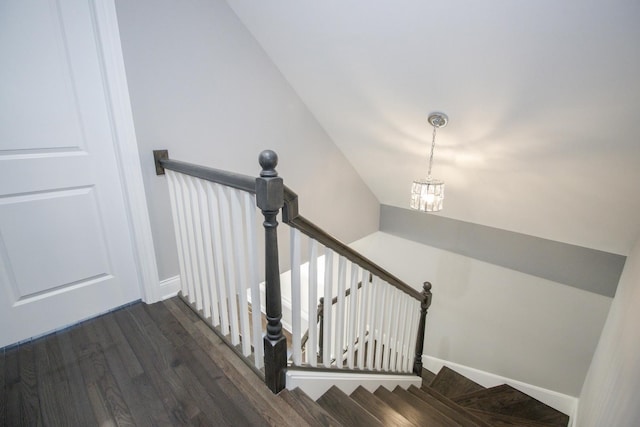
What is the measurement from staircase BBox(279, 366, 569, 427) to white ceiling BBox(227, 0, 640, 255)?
1.78 meters

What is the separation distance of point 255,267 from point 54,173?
46.0 inches

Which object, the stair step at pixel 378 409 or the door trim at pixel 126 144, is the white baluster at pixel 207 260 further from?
the stair step at pixel 378 409

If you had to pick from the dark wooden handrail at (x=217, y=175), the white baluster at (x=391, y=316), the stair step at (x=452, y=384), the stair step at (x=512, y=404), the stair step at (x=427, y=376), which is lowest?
the stair step at (x=427, y=376)

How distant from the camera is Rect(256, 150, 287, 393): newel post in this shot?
3.61 feet

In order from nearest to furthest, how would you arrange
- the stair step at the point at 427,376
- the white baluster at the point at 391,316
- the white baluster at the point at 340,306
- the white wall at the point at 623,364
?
the white wall at the point at 623,364 → the white baluster at the point at 340,306 → the white baluster at the point at 391,316 → the stair step at the point at 427,376

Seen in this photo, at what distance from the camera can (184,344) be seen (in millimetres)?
1652

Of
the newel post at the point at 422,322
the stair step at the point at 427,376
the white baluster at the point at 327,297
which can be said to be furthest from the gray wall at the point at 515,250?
the white baluster at the point at 327,297

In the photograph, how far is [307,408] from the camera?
1312mm

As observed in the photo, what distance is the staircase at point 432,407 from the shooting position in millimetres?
1493

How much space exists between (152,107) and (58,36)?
1.58ft

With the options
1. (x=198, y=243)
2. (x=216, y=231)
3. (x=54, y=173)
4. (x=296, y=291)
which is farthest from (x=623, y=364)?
(x=54, y=173)

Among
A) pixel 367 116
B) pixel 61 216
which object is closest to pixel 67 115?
pixel 61 216

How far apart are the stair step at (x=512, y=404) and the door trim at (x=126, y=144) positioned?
3.38 metres

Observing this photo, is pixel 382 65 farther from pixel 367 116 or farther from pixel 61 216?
pixel 61 216
